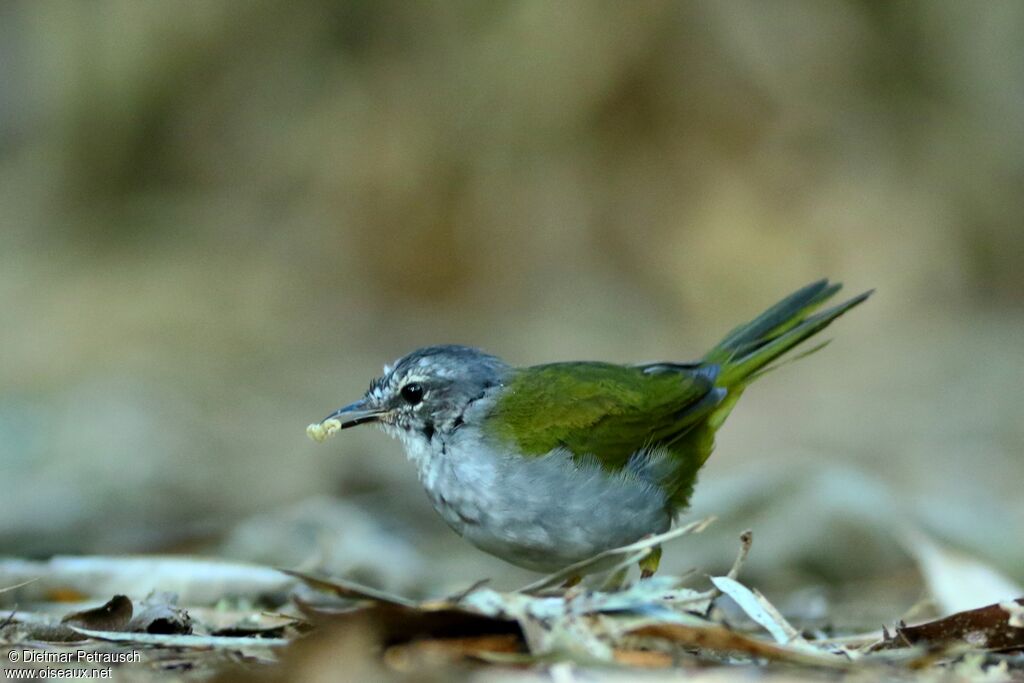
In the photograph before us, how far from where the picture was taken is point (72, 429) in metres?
9.03

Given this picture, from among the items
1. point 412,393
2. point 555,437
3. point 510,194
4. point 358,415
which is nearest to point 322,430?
point 358,415

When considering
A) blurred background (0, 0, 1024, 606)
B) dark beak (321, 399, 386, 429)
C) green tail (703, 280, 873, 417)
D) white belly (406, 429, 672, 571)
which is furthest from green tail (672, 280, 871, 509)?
blurred background (0, 0, 1024, 606)

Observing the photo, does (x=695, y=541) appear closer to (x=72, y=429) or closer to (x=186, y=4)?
(x=72, y=429)

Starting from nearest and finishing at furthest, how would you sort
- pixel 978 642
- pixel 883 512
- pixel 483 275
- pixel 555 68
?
1. pixel 978 642
2. pixel 883 512
3. pixel 555 68
4. pixel 483 275

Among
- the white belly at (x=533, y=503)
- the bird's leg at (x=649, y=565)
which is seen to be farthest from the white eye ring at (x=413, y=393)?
the bird's leg at (x=649, y=565)

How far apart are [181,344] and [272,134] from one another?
2.11 m

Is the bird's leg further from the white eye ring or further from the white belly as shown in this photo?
the white eye ring

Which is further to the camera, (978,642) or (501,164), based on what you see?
(501,164)

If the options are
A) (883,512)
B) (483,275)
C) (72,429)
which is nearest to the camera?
(883,512)

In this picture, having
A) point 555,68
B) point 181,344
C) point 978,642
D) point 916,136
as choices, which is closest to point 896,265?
point 916,136

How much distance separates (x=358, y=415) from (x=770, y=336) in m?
1.96

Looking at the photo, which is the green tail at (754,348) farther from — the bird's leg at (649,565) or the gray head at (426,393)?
the gray head at (426,393)

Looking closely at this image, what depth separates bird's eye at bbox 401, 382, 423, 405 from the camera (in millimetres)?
5445

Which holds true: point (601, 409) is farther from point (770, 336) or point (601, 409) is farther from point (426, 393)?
point (770, 336)
